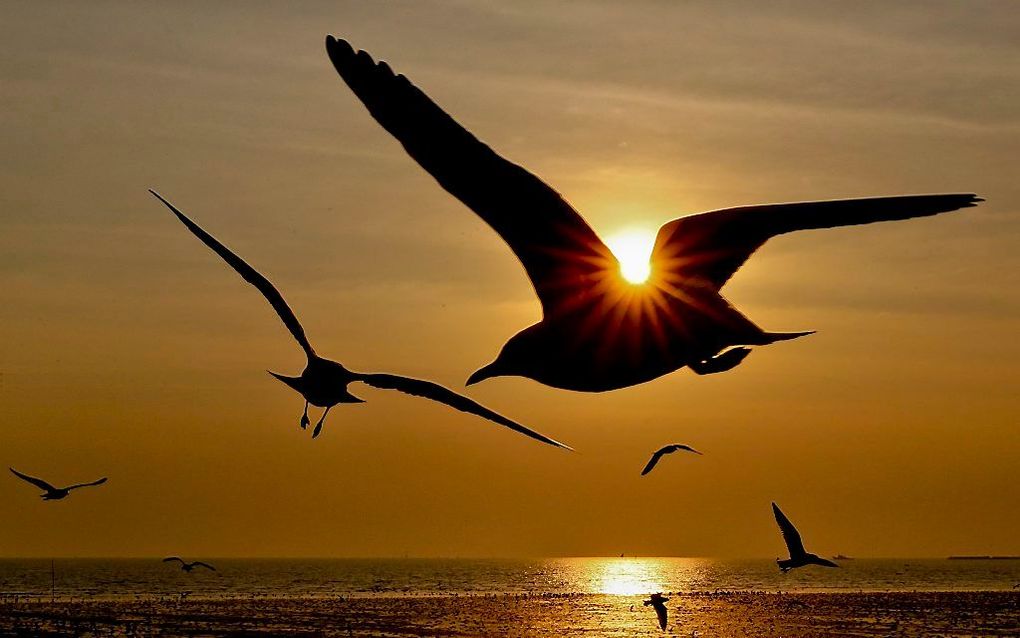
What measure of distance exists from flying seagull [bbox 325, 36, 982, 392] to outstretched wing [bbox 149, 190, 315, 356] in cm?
67

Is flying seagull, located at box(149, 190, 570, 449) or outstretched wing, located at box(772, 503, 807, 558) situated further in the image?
outstretched wing, located at box(772, 503, 807, 558)

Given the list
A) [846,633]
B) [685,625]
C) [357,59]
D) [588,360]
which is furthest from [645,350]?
[685,625]

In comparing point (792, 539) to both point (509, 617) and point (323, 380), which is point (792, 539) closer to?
point (323, 380)

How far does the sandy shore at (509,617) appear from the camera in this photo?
5644 cm

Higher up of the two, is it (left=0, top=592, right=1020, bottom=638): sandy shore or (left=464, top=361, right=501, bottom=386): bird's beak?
(left=0, top=592, right=1020, bottom=638): sandy shore

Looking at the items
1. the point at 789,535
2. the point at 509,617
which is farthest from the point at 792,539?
the point at 509,617

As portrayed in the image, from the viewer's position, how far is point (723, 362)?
15.5ft

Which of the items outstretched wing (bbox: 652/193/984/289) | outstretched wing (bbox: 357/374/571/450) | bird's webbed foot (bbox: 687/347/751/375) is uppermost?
outstretched wing (bbox: 652/193/984/289)

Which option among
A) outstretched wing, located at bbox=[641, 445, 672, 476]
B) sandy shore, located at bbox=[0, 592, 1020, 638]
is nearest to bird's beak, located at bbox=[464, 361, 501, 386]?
outstretched wing, located at bbox=[641, 445, 672, 476]

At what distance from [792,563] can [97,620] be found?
48484mm

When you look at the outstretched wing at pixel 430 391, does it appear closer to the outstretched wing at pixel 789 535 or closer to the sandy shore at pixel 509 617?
the outstretched wing at pixel 789 535

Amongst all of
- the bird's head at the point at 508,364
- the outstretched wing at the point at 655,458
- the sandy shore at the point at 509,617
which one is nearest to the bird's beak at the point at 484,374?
the bird's head at the point at 508,364

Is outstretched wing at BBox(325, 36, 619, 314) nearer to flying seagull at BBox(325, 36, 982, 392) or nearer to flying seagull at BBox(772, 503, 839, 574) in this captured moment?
flying seagull at BBox(325, 36, 982, 392)

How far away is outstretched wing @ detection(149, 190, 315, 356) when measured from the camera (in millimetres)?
4605
